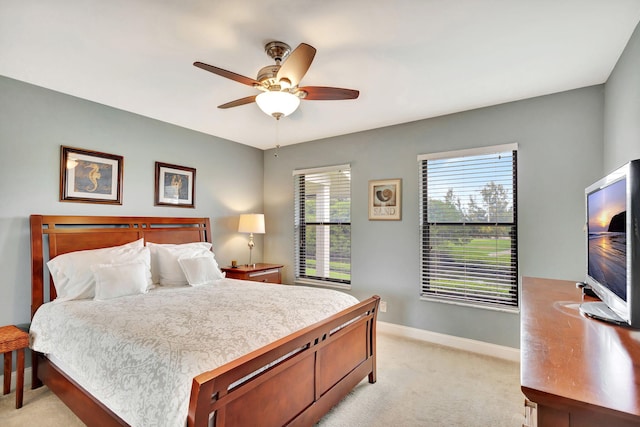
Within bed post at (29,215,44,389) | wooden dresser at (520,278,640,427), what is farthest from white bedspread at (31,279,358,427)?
wooden dresser at (520,278,640,427)

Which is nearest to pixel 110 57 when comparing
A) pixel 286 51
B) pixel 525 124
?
pixel 286 51

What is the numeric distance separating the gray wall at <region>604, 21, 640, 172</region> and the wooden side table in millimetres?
4356

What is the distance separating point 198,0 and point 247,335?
1858 mm

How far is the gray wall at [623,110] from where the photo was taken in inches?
77.6

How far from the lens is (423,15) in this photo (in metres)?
1.84

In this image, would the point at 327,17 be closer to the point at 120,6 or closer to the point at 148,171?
the point at 120,6

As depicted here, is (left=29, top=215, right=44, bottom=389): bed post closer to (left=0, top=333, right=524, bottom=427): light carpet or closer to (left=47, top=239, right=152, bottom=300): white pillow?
(left=47, top=239, right=152, bottom=300): white pillow

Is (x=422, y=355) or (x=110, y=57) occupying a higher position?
(x=110, y=57)

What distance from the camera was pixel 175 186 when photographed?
12.7 ft

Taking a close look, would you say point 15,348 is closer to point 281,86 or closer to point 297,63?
point 281,86

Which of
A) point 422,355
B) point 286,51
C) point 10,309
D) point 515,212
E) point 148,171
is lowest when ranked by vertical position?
point 422,355

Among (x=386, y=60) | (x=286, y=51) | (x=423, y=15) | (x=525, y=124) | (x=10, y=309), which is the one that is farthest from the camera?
(x=525, y=124)

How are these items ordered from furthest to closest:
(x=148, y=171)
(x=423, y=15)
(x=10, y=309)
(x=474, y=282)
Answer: (x=148, y=171) < (x=474, y=282) < (x=10, y=309) < (x=423, y=15)

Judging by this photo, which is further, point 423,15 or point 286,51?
point 286,51
